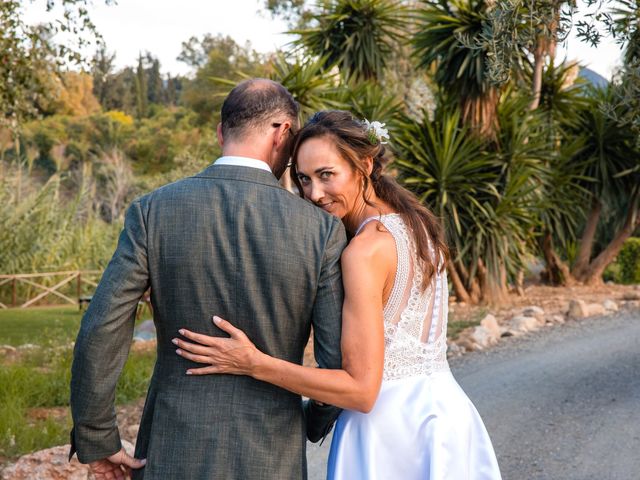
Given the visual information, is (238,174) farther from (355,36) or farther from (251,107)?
(355,36)

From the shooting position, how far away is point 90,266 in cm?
1630

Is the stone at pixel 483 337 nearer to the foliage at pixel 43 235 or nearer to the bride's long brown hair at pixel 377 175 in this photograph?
the bride's long brown hair at pixel 377 175

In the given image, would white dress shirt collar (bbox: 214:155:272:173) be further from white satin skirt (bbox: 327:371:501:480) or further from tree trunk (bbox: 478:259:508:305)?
tree trunk (bbox: 478:259:508:305)

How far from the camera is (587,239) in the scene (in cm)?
1508

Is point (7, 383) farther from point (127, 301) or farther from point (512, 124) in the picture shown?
point (512, 124)

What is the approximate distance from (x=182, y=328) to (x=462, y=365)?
612 centimetres

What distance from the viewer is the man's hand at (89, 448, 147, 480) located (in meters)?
2.37

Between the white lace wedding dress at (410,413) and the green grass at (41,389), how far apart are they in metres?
2.95

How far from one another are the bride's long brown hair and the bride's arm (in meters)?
0.33

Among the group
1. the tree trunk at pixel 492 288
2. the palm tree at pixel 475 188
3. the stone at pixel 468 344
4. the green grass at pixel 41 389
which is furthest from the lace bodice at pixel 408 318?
the tree trunk at pixel 492 288

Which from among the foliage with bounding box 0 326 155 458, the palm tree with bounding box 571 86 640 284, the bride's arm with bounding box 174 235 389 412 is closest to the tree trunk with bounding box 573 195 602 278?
the palm tree with bounding box 571 86 640 284

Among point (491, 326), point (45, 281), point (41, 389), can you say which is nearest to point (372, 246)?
point (41, 389)

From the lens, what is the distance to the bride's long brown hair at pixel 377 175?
251 cm

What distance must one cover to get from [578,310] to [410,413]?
30.0ft
